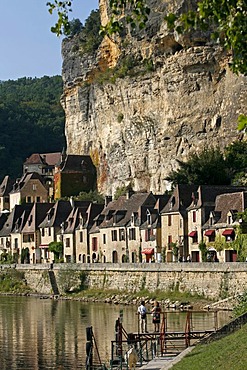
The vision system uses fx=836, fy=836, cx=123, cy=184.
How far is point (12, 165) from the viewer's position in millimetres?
160875

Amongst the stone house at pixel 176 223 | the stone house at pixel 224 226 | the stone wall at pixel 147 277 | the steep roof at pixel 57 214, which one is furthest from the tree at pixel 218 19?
the steep roof at pixel 57 214

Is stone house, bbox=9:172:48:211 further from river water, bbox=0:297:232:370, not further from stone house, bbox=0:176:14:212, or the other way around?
river water, bbox=0:297:232:370

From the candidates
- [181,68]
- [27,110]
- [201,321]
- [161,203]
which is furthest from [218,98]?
[27,110]

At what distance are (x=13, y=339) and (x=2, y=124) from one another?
132 metres

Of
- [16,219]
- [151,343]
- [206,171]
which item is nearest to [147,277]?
[206,171]

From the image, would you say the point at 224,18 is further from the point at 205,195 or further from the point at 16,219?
the point at 16,219

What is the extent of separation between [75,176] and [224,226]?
56370 mm

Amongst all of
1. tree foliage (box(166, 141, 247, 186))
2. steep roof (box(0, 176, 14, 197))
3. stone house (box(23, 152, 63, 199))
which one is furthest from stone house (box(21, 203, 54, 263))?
stone house (box(23, 152, 63, 199))

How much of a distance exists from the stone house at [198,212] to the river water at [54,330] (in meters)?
11.1

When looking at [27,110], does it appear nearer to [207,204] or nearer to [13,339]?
[207,204]

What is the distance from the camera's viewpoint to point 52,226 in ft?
285

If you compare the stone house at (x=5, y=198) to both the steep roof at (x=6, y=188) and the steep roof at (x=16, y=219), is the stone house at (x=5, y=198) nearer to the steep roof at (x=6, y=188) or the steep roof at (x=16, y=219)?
the steep roof at (x=6, y=188)

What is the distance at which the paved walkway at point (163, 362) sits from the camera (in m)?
24.6

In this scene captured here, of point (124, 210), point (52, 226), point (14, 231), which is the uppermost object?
point (124, 210)
